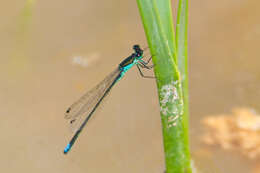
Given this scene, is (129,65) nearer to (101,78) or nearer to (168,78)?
(101,78)

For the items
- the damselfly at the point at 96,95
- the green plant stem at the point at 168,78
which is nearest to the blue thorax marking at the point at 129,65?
the damselfly at the point at 96,95

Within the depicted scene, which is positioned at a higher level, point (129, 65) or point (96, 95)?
point (129, 65)

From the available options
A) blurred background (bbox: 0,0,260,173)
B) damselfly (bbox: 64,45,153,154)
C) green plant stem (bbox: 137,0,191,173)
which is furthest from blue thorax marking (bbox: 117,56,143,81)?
green plant stem (bbox: 137,0,191,173)

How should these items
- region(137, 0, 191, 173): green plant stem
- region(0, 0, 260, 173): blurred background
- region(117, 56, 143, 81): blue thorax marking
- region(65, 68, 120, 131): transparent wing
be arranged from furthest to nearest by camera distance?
region(65, 68, 120, 131): transparent wing < region(117, 56, 143, 81): blue thorax marking < region(0, 0, 260, 173): blurred background < region(137, 0, 191, 173): green plant stem

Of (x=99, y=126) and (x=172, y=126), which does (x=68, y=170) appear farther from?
(x=172, y=126)

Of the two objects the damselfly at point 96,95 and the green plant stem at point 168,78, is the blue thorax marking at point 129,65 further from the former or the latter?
the green plant stem at point 168,78

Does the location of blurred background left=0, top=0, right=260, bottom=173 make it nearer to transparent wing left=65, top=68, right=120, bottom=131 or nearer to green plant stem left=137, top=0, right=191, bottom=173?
transparent wing left=65, top=68, right=120, bottom=131

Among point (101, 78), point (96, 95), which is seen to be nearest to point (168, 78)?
point (96, 95)
